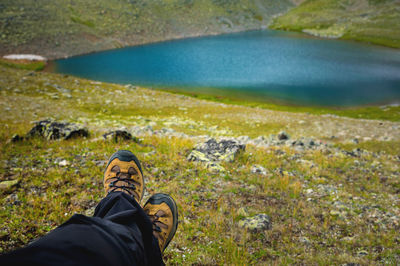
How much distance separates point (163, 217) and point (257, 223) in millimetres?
2197

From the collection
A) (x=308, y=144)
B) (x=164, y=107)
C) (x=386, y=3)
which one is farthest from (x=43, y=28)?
(x=386, y=3)

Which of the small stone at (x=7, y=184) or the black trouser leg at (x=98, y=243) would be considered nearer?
the black trouser leg at (x=98, y=243)

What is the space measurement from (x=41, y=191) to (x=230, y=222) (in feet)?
14.0

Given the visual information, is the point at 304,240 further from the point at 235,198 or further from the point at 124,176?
the point at 124,176

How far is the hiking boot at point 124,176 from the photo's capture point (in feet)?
14.7

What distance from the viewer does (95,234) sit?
2.08 meters

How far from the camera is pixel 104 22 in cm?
8981

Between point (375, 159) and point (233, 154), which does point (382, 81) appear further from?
point (233, 154)

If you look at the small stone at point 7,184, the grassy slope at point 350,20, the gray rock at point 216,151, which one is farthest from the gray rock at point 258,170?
the grassy slope at point 350,20

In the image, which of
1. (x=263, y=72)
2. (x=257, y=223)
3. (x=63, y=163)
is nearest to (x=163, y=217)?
(x=257, y=223)

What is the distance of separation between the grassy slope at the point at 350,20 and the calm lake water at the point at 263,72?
107ft

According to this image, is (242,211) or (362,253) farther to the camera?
(242,211)

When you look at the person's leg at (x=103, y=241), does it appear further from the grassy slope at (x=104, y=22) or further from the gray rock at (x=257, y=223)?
the grassy slope at (x=104, y=22)

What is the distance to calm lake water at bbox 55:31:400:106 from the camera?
39688 mm
